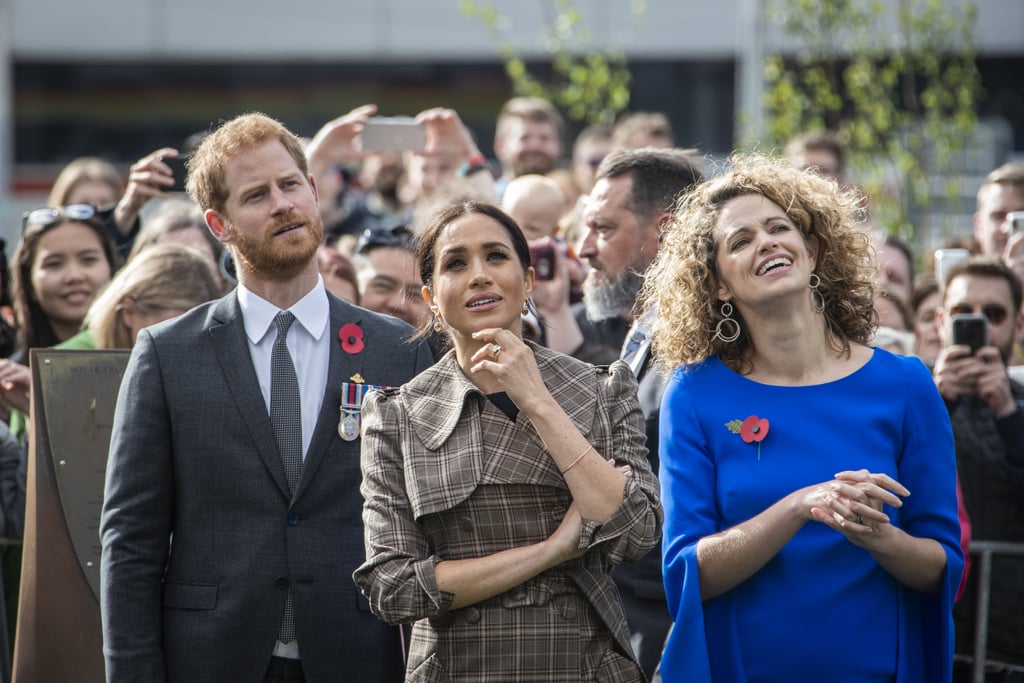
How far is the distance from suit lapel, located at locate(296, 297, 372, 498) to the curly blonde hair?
2.84 feet

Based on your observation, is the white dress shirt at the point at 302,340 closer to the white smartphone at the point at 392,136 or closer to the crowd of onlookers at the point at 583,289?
the crowd of onlookers at the point at 583,289

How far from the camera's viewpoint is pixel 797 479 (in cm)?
349

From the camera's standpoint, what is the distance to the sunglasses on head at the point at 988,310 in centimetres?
544

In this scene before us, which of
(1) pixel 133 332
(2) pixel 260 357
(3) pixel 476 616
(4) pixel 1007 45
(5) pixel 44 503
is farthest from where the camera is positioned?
(4) pixel 1007 45

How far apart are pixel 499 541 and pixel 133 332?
2.20m

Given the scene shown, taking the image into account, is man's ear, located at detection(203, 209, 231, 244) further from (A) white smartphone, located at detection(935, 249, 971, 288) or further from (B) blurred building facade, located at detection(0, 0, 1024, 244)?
(B) blurred building facade, located at detection(0, 0, 1024, 244)

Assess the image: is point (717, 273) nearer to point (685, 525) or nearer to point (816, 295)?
→ point (816, 295)

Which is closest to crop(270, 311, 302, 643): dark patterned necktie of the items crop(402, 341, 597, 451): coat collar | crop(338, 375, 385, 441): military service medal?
crop(338, 375, 385, 441): military service medal

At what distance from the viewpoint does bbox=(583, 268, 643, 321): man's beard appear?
4852 millimetres

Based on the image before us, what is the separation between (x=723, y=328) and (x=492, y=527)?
92 cm

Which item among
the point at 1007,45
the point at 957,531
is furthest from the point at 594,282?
the point at 1007,45

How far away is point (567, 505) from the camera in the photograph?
337cm

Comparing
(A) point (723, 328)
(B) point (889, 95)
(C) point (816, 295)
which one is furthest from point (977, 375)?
(B) point (889, 95)

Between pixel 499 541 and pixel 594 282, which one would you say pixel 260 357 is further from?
pixel 594 282
